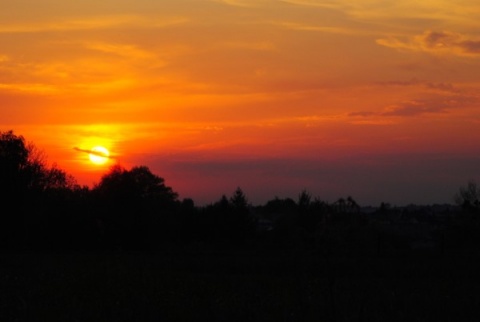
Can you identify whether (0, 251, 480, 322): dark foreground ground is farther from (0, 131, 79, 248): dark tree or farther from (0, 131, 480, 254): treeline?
(0, 131, 79, 248): dark tree

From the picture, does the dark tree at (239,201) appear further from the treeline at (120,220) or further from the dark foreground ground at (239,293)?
the dark foreground ground at (239,293)

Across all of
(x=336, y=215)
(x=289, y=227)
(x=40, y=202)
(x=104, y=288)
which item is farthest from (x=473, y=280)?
(x=289, y=227)

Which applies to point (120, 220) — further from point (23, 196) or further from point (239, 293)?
point (239, 293)

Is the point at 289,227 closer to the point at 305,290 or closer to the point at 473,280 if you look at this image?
the point at 473,280

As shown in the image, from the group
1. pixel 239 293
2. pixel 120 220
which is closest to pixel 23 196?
pixel 120 220

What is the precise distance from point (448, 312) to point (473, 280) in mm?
8580

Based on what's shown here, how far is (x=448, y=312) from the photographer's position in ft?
53.3

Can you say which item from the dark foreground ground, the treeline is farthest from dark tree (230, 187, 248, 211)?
the dark foreground ground

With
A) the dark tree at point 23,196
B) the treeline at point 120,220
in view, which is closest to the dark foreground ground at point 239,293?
the treeline at point 120,220

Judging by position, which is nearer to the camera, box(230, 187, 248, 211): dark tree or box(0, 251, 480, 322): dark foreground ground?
box(0, 251, 480, 322): dark foreground ground

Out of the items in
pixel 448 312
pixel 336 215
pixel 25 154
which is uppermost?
pixel 25 154

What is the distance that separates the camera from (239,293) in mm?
19125

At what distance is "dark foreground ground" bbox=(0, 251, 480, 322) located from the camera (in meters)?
15.3

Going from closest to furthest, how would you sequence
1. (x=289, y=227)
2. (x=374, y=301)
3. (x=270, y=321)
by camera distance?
(x=270, y=321)
(x=374, y=301)
(x=289, y=227)
